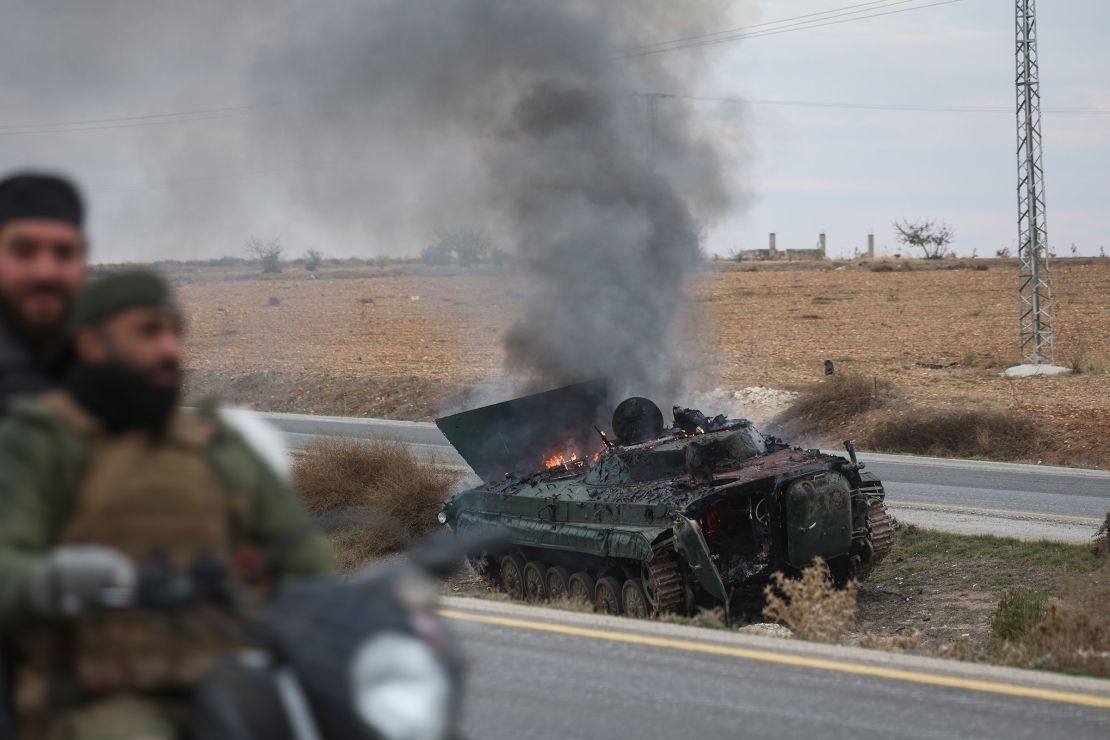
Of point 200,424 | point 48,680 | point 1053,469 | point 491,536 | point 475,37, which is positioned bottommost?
point 1053,469

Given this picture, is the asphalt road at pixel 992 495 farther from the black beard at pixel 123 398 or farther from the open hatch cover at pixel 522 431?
the black beard at pixel 123 398

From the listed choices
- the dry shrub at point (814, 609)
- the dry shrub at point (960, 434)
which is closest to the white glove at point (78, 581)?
the dry shrub at point (814, 609)

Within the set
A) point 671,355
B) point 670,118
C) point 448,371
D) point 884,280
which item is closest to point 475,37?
point 670,118

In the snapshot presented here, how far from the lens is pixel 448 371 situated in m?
37.1

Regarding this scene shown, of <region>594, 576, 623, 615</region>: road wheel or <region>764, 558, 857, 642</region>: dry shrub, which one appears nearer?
<region>764, 558, 857, 642</region>: dry shrub

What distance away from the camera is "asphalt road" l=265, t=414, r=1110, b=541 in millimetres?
16719

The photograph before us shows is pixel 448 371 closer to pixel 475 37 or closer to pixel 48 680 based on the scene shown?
pixel 475 37

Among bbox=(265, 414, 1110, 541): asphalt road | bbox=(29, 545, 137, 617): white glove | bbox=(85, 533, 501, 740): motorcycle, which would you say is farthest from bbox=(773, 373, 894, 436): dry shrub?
bbox=(29, 545, 137, 617): white glove

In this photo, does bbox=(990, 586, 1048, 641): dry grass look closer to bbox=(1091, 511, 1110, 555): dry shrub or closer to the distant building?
bbox=(1091, 511, 1110, 555): dry shrub

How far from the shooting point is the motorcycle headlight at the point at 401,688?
240 cm

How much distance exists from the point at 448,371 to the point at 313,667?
3470cm

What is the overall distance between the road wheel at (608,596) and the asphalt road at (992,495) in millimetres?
5115

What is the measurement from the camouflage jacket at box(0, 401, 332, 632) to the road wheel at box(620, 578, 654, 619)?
1050 centimetres

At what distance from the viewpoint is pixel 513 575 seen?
16.1 m
